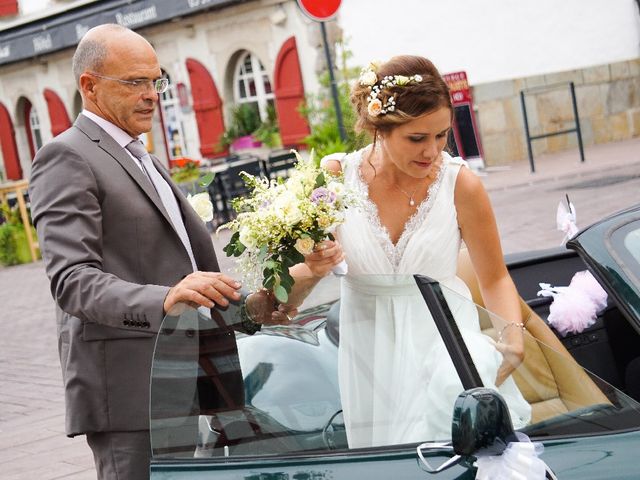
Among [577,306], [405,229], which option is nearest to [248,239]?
[405,229]

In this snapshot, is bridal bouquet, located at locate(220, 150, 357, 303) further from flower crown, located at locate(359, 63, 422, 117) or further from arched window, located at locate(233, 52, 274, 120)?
arched window, located at locate(233, 52, 274, 120)

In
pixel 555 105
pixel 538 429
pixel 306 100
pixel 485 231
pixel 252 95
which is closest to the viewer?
pixel 538 429

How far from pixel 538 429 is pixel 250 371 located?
0.76 meters

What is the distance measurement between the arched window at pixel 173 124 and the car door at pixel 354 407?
868 inches

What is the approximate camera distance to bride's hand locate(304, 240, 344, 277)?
3.17 meters

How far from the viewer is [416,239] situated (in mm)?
3848

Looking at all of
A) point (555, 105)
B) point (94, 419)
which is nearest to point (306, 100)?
point (555, 105)

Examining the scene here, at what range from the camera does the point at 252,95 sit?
2327 centimetres

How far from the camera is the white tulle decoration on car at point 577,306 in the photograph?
171 inches

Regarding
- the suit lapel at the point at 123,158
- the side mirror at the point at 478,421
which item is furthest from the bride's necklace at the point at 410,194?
the side mirror at the point at 478,421

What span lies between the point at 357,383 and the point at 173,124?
22839 millimetres

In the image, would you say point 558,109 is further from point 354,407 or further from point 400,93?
point 354,407

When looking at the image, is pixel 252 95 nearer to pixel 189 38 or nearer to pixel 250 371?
pixel 189 38

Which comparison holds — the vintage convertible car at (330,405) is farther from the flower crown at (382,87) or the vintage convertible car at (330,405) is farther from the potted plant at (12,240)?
the potted plant at (12,240)
